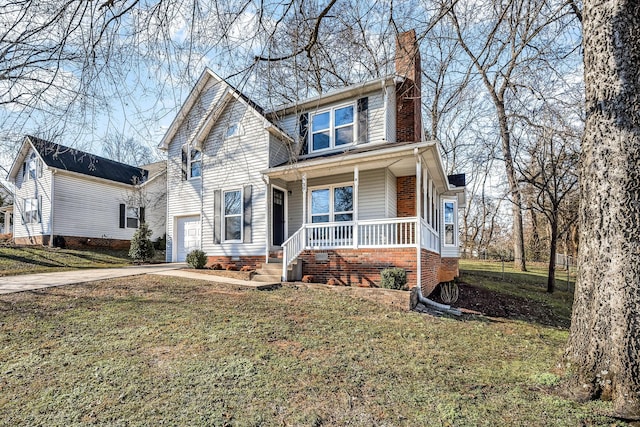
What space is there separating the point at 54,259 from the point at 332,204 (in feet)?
41.1

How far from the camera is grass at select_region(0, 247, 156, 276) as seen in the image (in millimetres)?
12391

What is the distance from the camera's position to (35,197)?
1839 cm

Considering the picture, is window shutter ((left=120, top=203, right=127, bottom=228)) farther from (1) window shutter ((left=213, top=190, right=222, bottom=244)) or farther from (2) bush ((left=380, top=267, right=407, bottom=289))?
(2) bush ((left=380, top=267, right=407, bottom=289))

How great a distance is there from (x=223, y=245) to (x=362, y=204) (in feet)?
17.7

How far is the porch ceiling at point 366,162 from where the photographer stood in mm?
8641

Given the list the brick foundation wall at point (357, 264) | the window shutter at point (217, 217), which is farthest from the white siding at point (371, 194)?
the window shutter at point (217, 217)

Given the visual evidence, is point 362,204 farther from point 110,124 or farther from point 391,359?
point 110,124

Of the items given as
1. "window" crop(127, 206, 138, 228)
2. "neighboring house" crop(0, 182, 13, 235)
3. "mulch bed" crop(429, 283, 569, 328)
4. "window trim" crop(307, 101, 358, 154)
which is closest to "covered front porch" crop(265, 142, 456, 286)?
"window trim" crop(307, 101, 358, 154)

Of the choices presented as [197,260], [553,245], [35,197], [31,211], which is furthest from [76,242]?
[553,245]

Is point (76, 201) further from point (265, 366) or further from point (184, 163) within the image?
point (265, 366)

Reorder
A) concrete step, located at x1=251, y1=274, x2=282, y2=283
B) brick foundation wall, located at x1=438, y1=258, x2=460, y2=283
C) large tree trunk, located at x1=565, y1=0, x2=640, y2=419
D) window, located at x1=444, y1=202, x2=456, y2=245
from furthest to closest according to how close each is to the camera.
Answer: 1. window, located at x1=444, y1=202, x2=456, y2=245
2. brick foundation wall, located at x1=438, y1=258, x2=460, y2=283
3. concrete step, located at x1=251, y1=274, x2=282, y2=283
4. large tree trunk, located at x1=565, y1=0, x2=640, y2=419

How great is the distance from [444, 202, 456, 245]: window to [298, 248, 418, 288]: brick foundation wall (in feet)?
22.5

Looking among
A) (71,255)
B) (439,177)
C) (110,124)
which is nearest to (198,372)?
(110,124)

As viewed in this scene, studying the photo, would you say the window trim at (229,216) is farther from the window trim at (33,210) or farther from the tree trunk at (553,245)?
the window trim at (33,210)
